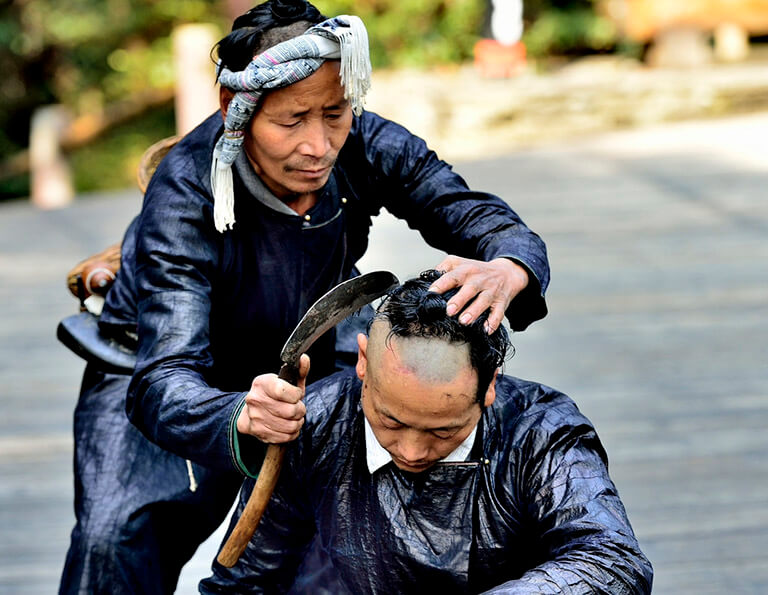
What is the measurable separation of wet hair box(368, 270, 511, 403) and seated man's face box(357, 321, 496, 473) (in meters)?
0.01

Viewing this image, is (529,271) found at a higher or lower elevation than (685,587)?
higher

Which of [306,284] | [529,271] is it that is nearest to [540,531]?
[529,271]

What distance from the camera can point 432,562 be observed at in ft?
6.76

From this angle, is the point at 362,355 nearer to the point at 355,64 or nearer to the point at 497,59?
the point at 355,64

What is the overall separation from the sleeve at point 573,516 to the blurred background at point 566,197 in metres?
1.60

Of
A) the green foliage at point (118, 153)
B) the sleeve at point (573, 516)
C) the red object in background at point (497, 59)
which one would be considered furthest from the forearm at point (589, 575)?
the green foliage at point (118, 153)

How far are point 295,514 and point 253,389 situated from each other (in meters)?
0.48

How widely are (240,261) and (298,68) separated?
0.42m

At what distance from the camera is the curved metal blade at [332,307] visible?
1887 millimetres

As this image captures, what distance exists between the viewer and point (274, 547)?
2.26 m

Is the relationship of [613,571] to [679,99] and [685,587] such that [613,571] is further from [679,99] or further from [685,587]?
[679,99]

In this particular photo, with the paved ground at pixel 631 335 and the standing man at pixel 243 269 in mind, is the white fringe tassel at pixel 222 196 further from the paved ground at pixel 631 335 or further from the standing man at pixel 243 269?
the paved ground at pixel 631 335

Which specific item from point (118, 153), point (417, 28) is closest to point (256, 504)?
point (417, 28)

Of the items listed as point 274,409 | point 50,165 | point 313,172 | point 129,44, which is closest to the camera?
point 274,409
